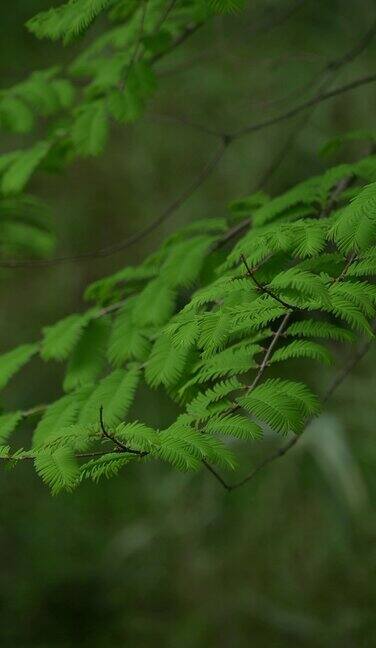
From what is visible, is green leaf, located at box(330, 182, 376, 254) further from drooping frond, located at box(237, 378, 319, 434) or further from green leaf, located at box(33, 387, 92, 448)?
green leaf, located at box(33, 387, 92, 448)

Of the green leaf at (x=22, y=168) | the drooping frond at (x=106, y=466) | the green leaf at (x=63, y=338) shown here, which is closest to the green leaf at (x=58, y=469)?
the drooping frond at (x=106, y=466)

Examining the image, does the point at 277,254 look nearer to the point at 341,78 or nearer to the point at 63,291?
the point at 341,78

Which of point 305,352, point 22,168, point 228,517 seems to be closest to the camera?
point 305,352

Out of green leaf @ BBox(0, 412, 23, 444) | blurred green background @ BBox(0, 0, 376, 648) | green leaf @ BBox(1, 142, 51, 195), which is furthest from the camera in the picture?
blurred green background @ BBox(0, 0, 376, 648)

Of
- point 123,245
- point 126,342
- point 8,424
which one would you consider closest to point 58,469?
point 8,424

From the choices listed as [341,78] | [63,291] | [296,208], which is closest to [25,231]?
[296,208]

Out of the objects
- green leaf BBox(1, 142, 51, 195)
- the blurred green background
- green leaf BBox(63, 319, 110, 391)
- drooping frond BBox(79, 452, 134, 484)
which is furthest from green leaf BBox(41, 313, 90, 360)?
the blurred green background

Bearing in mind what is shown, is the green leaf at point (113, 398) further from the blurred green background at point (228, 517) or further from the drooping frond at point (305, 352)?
the blurred green background at point (228, 517)

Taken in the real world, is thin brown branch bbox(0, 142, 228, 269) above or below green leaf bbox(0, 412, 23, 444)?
above

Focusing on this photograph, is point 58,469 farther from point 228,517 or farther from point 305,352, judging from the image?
point 228,517
